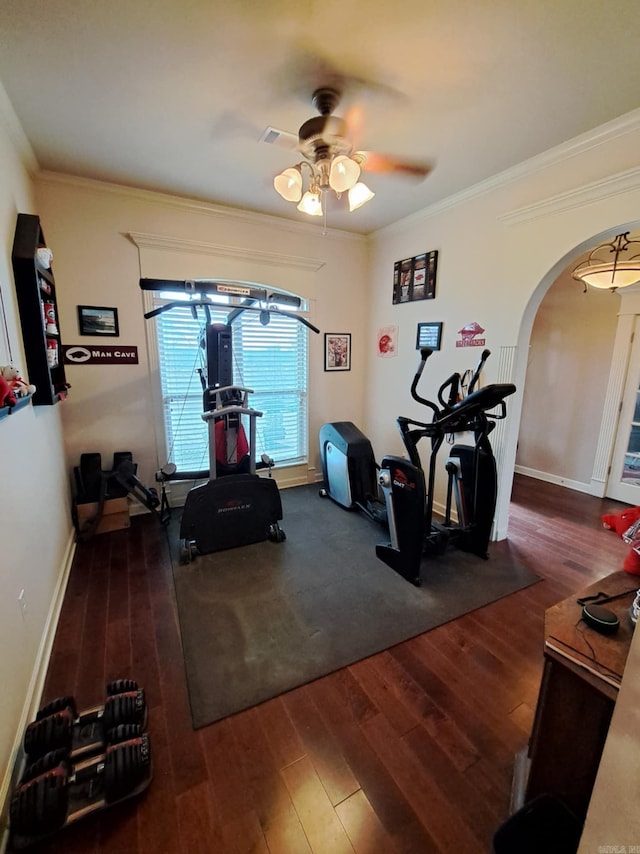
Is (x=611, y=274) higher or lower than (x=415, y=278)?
lower

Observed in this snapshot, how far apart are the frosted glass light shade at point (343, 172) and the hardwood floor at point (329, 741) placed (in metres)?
2.50

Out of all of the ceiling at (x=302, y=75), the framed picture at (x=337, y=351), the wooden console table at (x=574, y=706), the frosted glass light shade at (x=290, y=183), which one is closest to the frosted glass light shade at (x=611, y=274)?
the ceiling at (x=302, y=75)

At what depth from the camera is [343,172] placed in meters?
1.79

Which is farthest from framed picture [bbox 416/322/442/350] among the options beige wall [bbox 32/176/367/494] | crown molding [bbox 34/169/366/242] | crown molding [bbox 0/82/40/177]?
crown molding [bbox 0/82/40/177]

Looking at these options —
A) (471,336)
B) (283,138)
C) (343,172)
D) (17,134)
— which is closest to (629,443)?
(471,336)

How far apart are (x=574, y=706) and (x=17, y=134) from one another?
3.83 m

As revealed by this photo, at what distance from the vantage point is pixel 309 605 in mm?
2240

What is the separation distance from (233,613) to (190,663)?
0.38 meters

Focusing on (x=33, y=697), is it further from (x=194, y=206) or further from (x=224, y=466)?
(x=194, y=206)

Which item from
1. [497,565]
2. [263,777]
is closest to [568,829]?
[263,777]

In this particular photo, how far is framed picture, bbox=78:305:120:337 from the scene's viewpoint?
299cm

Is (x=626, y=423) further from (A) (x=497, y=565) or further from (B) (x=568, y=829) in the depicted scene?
(B) (x=568, y=829)

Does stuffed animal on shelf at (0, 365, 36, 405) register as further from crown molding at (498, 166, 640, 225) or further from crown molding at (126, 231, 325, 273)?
crown molding at (498, 166, 640, 225)

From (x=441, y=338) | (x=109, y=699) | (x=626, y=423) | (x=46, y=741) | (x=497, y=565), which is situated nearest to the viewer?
(x=46, y=741)
